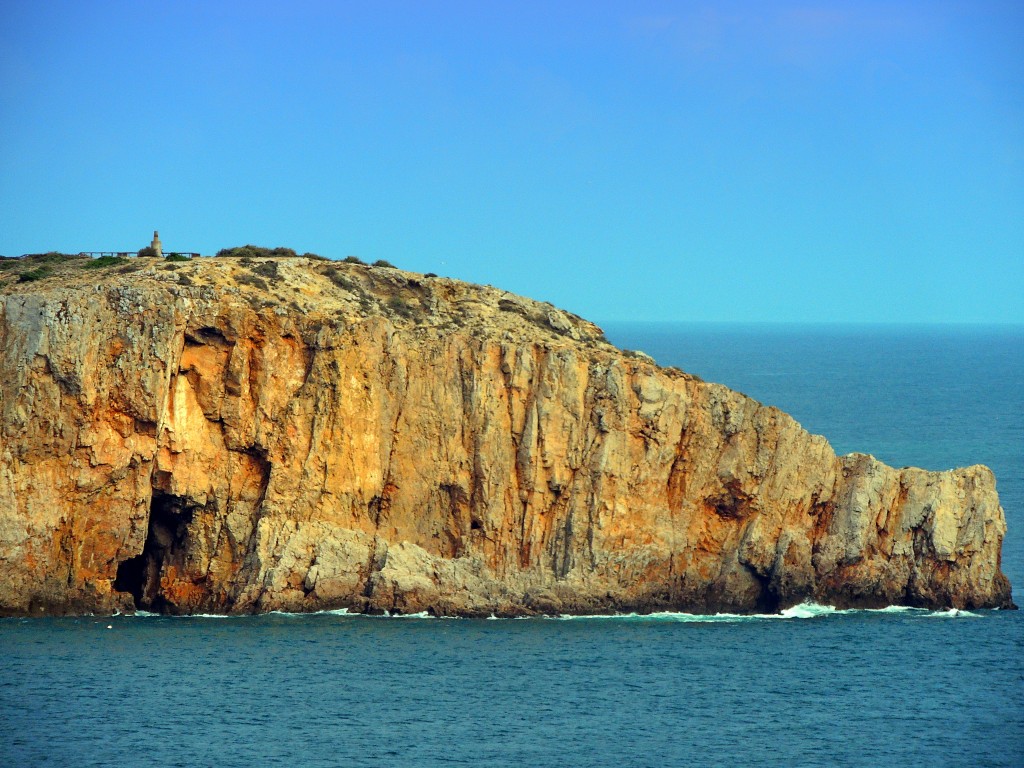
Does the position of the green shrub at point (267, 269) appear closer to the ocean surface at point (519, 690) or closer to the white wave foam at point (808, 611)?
the ocean surface at point (519, 690)

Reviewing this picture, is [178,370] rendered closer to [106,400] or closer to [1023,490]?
[106,400]

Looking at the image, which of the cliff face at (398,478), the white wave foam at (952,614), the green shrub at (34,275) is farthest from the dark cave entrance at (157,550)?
the white wave foam at (952,614)

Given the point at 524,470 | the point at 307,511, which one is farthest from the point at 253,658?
the point at 524,470

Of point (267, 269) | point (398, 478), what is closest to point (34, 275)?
point (267, 269)

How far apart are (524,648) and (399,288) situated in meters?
19.0

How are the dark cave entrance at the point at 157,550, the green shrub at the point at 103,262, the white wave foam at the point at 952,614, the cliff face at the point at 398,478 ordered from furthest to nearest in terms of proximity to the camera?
1. the green shrub at the point at 103,262
2. the white wave foam at the point at 952,614
3. the dark cave entrance at the point at 157,550
4. the cliff face at the point at 398,478

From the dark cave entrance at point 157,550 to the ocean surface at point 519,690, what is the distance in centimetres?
152

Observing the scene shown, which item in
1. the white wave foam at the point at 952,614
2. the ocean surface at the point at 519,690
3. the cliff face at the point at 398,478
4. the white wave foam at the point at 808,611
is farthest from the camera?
the white wave foam at the point at 952,614

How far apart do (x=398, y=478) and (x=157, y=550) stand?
30.8 ft

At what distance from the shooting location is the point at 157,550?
76.9 meters

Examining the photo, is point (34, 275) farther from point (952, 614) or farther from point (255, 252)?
point (952, 614)

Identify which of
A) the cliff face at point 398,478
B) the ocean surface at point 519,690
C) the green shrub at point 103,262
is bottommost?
the ocean surface at point 519,690

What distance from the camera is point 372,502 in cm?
7744

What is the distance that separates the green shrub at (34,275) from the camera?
Result: 8138 cm
